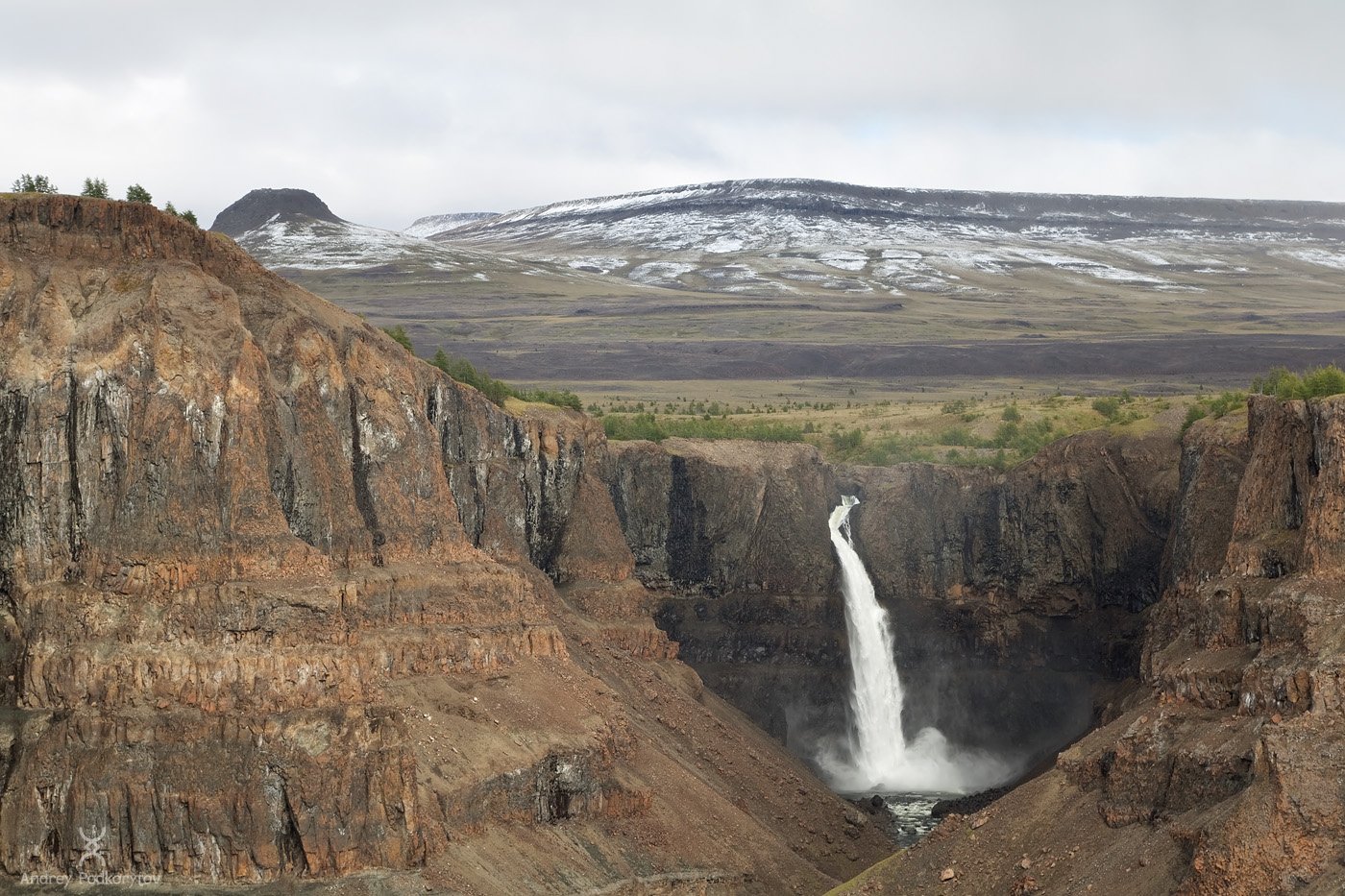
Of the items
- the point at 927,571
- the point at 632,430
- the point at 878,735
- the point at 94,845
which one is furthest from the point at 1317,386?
the point at 94,845

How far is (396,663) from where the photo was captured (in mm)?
101188

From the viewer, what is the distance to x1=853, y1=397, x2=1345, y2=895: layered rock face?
259ft

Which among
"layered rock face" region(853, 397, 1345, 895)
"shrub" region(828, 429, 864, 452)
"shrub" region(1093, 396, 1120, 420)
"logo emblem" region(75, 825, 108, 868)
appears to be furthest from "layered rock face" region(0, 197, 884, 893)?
"shrub" region(1093, 396, 1120, 420)

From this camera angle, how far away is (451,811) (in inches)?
3780

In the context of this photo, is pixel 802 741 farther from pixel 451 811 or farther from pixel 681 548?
pixel 451 811

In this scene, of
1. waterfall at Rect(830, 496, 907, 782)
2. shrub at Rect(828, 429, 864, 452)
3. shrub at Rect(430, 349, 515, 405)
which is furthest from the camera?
shrub at Rect(828, 429, 864, 452)

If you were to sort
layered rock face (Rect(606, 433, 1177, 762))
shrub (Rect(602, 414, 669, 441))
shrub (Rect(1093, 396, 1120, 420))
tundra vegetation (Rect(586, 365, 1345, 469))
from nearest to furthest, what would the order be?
layered rock face (Rect(606, 433, 1177, 762))
shrub (Rect(602, 414, 669, 441))
tundra vegetation (Rect(586, 365, 1345, 469))
shrub (Rect(1093, 396, 1120, 420))

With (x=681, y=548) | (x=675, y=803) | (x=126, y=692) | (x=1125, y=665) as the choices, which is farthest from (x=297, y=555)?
(x=1125, y=665)

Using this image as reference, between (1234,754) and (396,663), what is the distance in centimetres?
4125

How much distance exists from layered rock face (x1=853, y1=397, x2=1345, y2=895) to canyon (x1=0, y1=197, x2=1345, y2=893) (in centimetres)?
19

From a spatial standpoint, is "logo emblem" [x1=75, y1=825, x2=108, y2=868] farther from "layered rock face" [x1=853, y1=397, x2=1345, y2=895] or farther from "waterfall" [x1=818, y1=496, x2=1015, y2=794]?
"waterfall" [x1=818, y1=496, x2=1015, y2=794]

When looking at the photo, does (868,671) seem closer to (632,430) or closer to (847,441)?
(632,430)

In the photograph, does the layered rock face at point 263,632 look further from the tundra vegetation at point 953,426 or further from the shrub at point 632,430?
the tundra vegetation at point 953,426

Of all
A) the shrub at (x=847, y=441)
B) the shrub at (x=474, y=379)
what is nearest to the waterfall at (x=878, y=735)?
the shrub at (x=847, y=441)
